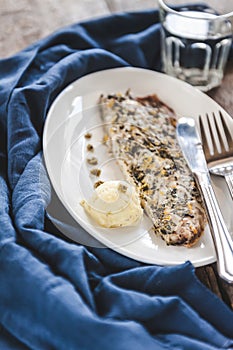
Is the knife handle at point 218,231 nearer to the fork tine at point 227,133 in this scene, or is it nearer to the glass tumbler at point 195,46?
the fork tine at point 227,133

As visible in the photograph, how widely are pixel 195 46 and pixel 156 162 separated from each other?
41cm

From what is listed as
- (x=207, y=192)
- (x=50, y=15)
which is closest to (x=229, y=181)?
(x=207, y=192)

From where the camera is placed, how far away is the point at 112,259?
1.17 m

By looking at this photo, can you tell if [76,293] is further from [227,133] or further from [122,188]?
[227,133]

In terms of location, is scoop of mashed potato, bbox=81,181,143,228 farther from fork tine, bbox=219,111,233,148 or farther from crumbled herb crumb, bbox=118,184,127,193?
fork tine, bbox=219,111,233,148

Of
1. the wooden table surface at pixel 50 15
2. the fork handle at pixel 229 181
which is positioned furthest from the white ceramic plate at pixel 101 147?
the wooden table surface at pixel 50 15

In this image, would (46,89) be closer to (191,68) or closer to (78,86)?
(78,86)

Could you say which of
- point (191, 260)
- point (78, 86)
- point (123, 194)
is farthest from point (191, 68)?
point (191, 260)

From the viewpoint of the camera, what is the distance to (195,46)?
5.09ft

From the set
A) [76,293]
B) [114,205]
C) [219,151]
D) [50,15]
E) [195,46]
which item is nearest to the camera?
[76,293]

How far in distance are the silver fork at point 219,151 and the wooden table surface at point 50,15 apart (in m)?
0.12

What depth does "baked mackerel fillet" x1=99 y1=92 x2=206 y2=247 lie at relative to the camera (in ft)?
3.88

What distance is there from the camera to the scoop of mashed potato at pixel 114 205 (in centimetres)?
119

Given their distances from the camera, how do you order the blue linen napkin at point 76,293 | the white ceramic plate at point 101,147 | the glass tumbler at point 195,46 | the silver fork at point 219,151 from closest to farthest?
the blue linen napkin at point 76,293 < the white ceramic plate at point 101,147 < the silver fork at point 219,151 < the glass tumbler at point 195,46
